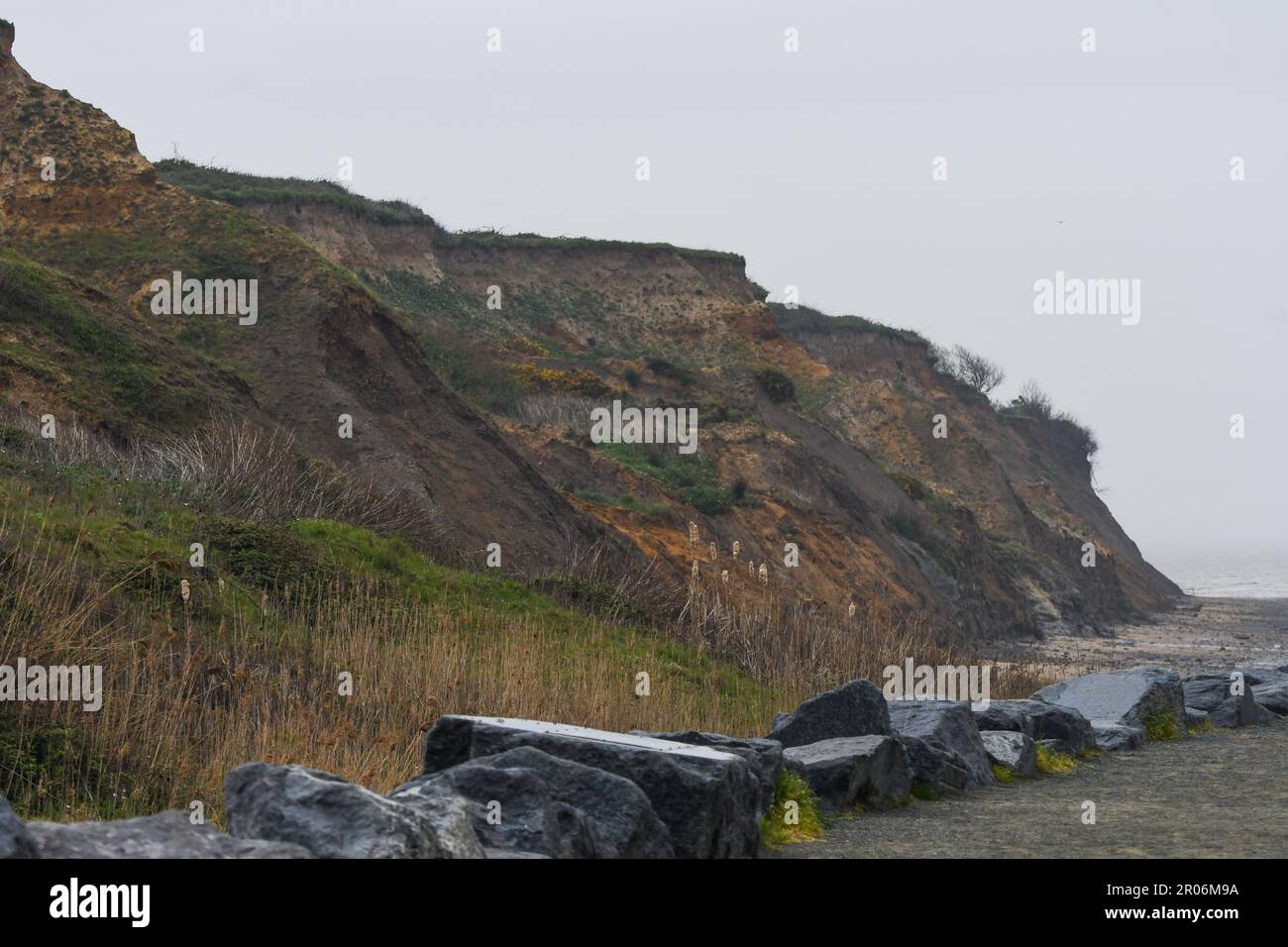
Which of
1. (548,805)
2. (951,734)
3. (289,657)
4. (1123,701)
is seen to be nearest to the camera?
(548,805)

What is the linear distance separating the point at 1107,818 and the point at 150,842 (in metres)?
5.61

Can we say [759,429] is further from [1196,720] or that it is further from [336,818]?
[336,818]

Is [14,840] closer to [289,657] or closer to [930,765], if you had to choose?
[930,765]

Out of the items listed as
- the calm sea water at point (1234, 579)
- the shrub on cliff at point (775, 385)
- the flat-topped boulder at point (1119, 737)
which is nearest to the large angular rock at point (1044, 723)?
the flat-topped boulder at point (1119, 737)

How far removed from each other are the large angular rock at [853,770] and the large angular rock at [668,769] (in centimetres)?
145

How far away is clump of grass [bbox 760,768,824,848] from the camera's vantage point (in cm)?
721

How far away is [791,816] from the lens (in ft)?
24.4

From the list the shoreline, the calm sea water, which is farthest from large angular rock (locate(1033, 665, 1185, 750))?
the calm sea water

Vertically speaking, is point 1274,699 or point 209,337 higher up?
point 209,337

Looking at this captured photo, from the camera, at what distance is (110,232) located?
26797 mm

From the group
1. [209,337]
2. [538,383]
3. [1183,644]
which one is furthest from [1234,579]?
[209,337]

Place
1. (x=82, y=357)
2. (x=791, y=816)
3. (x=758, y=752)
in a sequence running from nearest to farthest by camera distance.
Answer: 1. (x=791, y=816)
2. (x=758, y=752)
3. (x=82, y=357)

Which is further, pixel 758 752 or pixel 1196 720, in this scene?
pixel 1196 720

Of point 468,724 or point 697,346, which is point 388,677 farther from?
point 697,346
